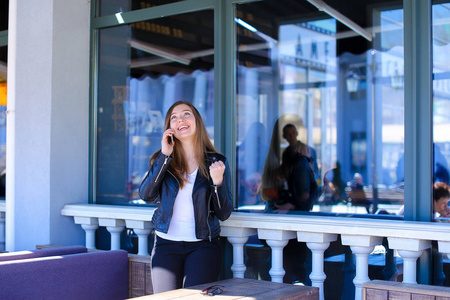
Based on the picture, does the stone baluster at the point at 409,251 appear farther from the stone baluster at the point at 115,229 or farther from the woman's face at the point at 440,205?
the stone baluster at the point at 115,229

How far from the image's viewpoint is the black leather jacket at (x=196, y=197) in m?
2.77

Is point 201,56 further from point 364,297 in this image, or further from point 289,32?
point 289,32

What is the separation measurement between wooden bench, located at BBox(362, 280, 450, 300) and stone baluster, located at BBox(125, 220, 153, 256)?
173cm

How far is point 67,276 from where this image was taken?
2.69 metres

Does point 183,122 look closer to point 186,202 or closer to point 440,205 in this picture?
point 186,202

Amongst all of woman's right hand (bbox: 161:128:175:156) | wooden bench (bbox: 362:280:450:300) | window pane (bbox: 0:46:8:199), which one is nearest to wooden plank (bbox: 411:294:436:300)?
wooden bench (bbox: 362:280:450:300)

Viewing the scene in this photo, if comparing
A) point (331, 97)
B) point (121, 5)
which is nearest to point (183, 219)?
point (121, 5)

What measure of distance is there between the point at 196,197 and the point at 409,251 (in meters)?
1.05

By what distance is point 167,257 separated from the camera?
274 centimetres

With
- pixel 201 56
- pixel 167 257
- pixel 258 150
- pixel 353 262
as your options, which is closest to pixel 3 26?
pixel 201 56

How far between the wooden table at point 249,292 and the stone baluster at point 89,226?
5.60 feet

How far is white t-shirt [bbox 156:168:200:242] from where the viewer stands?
109 inches

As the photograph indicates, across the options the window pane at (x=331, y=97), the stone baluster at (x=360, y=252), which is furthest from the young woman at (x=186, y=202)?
the window pane at (x=331, y=97)

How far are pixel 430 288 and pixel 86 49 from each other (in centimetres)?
307
